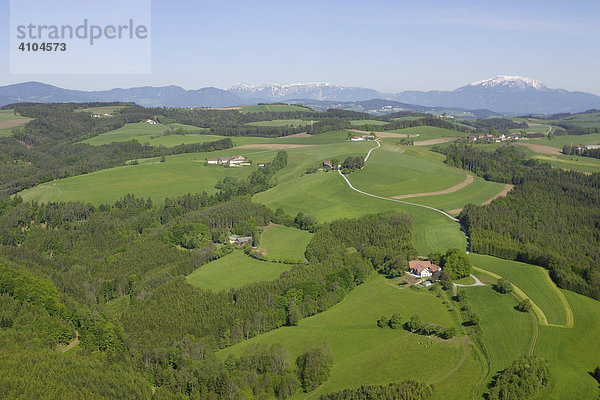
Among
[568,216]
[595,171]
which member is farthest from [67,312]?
[595,171]

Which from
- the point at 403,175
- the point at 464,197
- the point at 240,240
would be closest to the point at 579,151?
the point at 403,175

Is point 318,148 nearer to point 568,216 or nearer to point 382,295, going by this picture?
point 568,216

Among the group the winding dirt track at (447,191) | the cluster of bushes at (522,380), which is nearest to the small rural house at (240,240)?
the winding dirt track at (447,191)

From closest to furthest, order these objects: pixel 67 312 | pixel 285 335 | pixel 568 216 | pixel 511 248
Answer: pixel 285 335, pixel 67 312, pixel 511 248, pixel 568 216

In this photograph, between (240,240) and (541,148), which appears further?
(541,148)

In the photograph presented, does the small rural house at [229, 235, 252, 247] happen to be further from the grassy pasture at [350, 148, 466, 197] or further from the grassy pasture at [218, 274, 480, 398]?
the grassy pasture at [350, 148, 466, 197]

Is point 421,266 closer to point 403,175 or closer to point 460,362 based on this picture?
point 460,362
